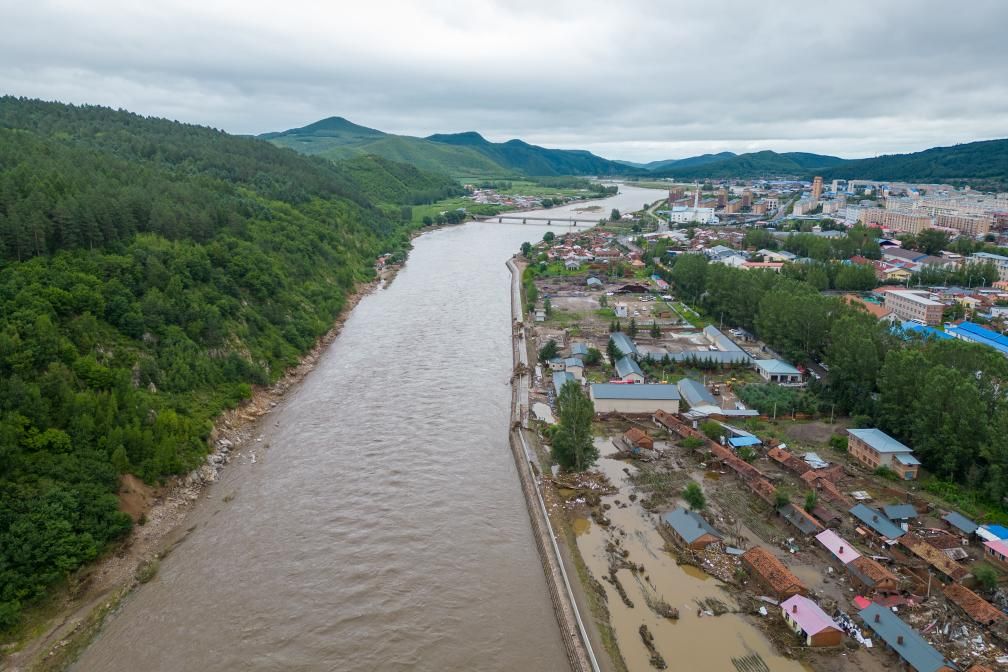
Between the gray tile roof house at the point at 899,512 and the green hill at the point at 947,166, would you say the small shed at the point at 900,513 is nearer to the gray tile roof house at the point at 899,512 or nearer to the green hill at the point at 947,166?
the gray tile roof house at the point at 899,512

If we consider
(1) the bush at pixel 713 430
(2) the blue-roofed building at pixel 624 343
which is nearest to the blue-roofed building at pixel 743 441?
(1) the bush at pixel 713 430

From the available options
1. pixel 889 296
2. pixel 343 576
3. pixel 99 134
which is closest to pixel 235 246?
pixel 343 576

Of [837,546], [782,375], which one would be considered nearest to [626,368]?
[782,375]

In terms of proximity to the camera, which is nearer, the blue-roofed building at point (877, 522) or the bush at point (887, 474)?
the blue-roofed building at point (877, 522)

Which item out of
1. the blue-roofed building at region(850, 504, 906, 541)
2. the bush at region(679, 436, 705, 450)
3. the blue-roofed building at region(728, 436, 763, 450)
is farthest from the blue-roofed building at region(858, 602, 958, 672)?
the bush at region(679, 436, 705, 450)

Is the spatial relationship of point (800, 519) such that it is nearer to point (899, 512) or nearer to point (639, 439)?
point (899, 512)

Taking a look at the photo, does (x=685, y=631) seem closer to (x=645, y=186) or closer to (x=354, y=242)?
(x=354, y=242)

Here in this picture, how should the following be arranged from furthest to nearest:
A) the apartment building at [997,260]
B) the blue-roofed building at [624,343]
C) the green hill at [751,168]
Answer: the green hill at [751,168] → the apartment building at [997,260] → the blue-roofed building at [624,343]
